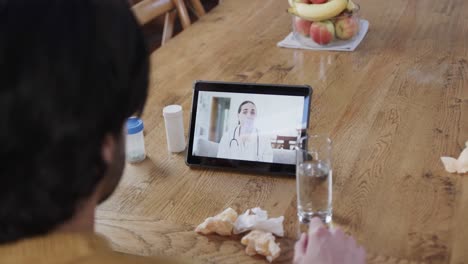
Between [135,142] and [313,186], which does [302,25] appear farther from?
[313,186]

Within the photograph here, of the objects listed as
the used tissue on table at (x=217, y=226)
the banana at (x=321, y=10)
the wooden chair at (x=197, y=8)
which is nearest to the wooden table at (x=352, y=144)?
the used tissue on table at (x=217, y=226)

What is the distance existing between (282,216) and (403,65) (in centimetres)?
85

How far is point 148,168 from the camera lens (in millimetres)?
1376

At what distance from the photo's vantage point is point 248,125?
134cm

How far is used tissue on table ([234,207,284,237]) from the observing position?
1.13 m

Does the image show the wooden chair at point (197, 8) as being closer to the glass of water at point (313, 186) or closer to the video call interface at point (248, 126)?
the video call interface at point (248, 126)

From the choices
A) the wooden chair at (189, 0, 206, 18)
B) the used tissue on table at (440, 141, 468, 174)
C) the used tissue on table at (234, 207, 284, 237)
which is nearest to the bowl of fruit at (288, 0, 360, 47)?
the wooden chair at (189, 0, 206, 18)

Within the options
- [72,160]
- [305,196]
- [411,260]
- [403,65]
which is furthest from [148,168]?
[403,65]

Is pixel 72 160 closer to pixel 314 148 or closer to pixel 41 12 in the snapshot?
pixel 41 12

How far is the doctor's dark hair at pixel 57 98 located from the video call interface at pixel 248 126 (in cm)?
64

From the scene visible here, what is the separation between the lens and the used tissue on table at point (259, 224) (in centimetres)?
113

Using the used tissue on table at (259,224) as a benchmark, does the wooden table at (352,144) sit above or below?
below

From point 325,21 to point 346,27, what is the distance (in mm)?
70

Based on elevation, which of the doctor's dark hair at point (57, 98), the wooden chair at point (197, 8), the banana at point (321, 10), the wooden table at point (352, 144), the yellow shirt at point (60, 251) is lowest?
the wooden chair at point (197, 8)
